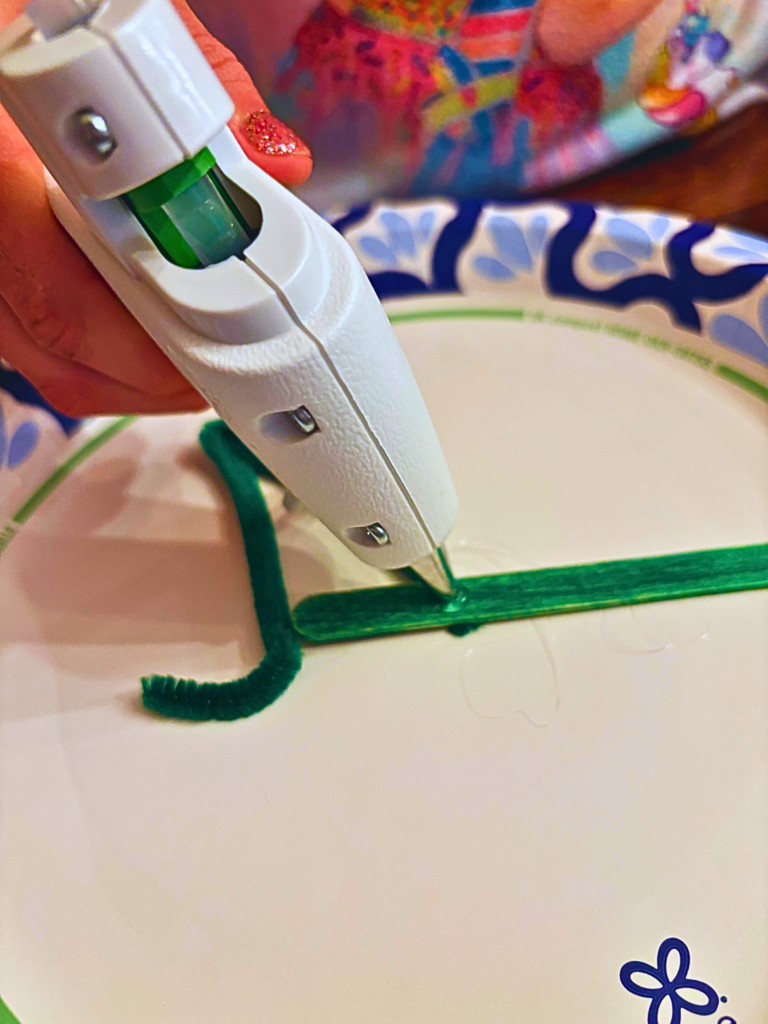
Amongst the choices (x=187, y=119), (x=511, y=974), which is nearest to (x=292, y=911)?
(x=511, y=974)

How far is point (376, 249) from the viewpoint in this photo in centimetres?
76

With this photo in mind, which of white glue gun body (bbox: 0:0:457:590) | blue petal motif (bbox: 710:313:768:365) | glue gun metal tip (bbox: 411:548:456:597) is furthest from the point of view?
blue petal motif (bbox: 710:313:768:365)

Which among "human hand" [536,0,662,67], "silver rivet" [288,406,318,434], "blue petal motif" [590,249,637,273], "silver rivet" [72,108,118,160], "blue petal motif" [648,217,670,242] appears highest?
"silver rivet" [72,108,118,160]

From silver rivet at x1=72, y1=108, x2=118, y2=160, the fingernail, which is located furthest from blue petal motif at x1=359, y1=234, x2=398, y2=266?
silver rivet at x1=72, y1=108, x2=118, y2=160

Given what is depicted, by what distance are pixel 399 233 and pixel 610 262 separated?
20cm

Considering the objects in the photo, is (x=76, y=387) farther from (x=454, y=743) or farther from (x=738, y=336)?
(x=738, y=336)

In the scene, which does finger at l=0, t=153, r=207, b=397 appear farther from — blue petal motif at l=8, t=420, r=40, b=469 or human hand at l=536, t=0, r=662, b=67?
human hand at l=536, t=0, r=662, b=67

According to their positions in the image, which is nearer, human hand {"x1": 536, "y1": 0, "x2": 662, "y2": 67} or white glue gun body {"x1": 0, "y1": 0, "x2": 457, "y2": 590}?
white glue gun body {"x1": 0, "y1": 0, "x2": 457, "y2": 590}

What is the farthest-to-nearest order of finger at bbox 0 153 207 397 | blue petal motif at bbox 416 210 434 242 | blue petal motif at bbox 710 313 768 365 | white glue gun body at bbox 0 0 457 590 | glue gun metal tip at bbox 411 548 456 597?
blue petal motif at bbox 416 210 434 242 < blue petal motif at bbox 710 313 768 365 < glue gun metal tip at bbox 411 548 456 597 < finger at bbox 0 153 207 397 < white glue gun body at bbox 0 0 457 590

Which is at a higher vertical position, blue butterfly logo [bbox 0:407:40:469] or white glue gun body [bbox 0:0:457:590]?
white glue gun body [bbox 0:0:457:590]

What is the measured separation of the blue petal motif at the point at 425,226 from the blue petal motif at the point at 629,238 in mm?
160

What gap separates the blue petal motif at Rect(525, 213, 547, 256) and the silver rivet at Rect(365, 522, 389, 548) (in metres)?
0.39

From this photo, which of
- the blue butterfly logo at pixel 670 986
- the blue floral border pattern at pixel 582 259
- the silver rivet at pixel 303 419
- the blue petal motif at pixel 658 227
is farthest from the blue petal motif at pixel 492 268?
the blue butterfly logo at pixel 670 986

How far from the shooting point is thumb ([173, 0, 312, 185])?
414 millimetres
